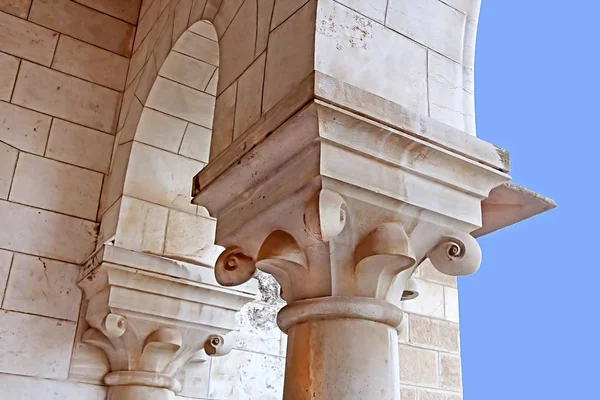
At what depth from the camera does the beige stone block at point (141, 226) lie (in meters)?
2.42

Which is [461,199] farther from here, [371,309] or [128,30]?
[128,30]

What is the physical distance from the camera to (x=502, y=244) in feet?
17.7

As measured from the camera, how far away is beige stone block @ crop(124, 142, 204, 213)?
8.21 feet

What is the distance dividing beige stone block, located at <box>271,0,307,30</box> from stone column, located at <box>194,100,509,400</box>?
0.36 m

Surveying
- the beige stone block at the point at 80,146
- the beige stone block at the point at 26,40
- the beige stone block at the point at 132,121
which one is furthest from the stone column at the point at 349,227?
the beige stone block at the point at 26,40

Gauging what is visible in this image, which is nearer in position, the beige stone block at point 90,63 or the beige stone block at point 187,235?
the beige stone block at point 187,235

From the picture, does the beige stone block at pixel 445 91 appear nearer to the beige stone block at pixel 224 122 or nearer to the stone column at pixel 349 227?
the stone column at pixel 349 227

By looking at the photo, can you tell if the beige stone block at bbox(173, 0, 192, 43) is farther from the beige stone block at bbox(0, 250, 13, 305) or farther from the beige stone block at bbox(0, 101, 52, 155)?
the beige stone block at bbox(0, 250, 13, 305)

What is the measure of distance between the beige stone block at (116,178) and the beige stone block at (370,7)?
4.51 feet

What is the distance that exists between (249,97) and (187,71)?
1.06 metres

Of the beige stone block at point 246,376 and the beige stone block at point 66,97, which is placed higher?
the beige stone block at point 66,97

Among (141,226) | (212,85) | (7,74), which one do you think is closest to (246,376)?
(141,226)

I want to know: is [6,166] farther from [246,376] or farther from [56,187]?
[246,376]

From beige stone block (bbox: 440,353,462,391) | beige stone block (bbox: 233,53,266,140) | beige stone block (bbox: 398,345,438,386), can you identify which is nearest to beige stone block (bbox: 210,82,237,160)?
beige stone block (bbox: 233,53,266,140)
